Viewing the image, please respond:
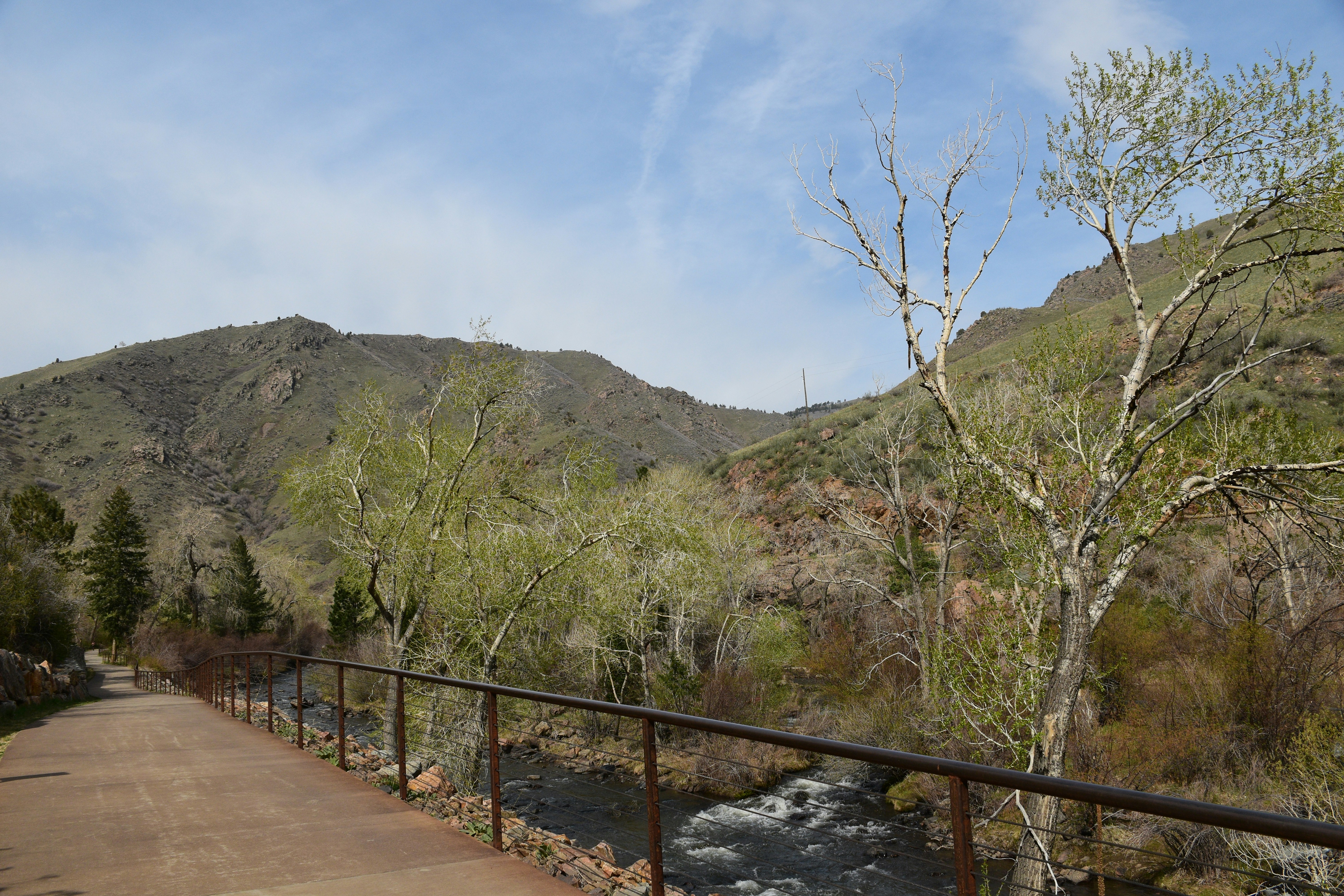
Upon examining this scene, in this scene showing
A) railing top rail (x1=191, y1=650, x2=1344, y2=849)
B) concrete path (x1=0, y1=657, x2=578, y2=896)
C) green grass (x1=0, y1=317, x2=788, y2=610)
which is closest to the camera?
railing top rail (x1=191, y1=650, x2=1344, y2=849)

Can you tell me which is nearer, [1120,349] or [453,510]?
[453,510]

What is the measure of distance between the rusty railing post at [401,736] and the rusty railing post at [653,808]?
3051mm

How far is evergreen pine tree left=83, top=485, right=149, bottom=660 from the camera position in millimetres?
51844

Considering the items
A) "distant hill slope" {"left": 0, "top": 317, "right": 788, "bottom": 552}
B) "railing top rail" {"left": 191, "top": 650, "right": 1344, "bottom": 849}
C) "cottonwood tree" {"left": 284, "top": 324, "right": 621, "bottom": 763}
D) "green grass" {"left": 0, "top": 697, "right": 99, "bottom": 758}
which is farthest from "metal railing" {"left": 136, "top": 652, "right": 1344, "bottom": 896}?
"distant hill slope" {"left": 0, "top": 317, "right": 788, "bottom": 552}

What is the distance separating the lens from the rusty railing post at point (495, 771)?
5.58 metres

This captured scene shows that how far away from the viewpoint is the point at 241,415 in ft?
384

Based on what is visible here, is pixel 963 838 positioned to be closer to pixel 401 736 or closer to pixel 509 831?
pixel 401 736

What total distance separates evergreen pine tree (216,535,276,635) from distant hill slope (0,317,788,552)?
18.7 m

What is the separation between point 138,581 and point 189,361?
90958 mm

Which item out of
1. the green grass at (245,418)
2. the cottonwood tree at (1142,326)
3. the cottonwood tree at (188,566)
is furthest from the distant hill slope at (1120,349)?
the cottonwood tree at (188,566)

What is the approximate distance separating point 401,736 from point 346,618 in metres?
43.2

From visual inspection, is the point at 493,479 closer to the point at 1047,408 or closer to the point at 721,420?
the point at 1047,408

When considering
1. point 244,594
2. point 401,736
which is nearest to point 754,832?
point 401,736

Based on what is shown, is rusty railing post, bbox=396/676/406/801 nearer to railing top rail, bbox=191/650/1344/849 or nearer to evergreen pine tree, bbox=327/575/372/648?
railing top rail, bbox=191/650/1344/849
